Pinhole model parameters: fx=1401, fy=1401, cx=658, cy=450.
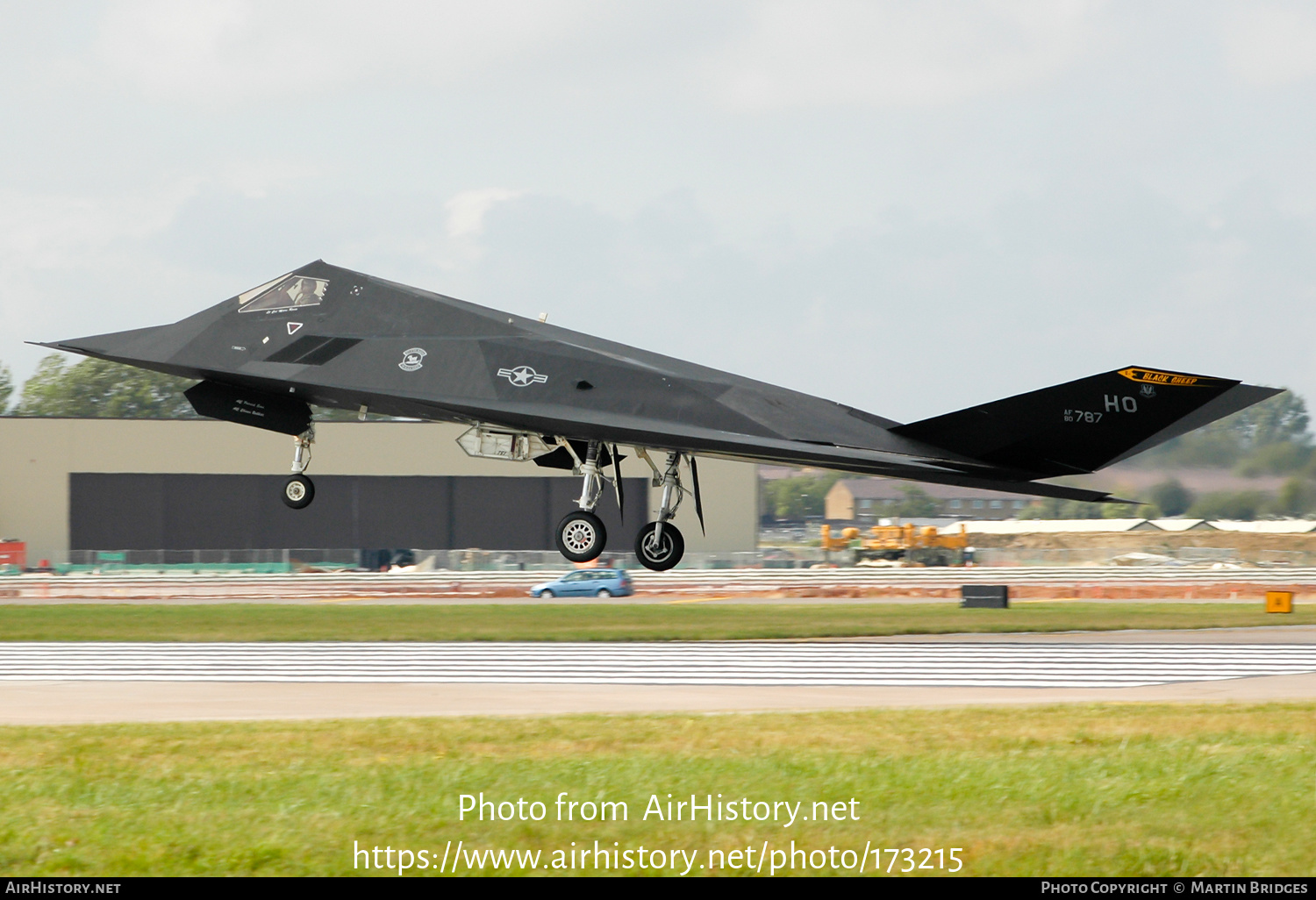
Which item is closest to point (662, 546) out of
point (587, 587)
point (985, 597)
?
point (985, 597)

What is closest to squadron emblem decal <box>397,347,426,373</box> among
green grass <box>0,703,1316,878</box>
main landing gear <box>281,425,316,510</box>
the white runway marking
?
main landing gear <box>281,425,316,510</box>

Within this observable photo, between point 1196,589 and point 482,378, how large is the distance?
165ft

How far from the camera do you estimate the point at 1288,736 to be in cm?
1656

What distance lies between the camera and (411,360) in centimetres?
1706

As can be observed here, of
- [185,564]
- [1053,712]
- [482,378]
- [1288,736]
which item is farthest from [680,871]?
[185,564]

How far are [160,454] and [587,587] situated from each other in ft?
95.0

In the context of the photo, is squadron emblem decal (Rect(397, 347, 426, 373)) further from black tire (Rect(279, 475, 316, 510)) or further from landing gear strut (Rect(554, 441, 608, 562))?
landing gear strut (Rect(554, 441, 608, 562))

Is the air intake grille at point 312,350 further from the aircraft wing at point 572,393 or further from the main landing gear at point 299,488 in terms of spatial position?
the main landing gear at point 299,488

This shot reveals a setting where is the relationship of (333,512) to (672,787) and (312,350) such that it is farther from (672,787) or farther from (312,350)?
(672,787)

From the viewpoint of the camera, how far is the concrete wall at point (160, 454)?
239 feet

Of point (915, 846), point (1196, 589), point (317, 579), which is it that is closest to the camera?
point (915, 846)

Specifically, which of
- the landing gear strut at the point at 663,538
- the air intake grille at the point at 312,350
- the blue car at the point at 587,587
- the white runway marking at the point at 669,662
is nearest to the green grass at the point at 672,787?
the landing gear strut at the point at 663,538

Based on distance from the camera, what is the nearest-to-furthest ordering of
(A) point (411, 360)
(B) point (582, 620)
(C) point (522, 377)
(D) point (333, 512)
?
(C) point (522, 377)
(A) point (411, 360)
(B) point (582, 620)
(D) point (333, 512)
